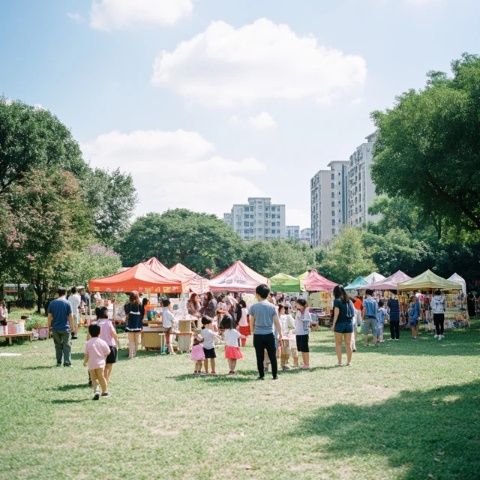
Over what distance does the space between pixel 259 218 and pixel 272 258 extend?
4299 inches

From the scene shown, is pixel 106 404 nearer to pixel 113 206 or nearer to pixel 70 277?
pixel 70 277

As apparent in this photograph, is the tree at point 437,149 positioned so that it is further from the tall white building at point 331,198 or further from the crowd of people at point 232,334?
the tall white building at point 331,198

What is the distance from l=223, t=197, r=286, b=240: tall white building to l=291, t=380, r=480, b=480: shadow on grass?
181m

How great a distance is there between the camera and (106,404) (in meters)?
9.26

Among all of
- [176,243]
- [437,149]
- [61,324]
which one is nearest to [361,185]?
[176,243]

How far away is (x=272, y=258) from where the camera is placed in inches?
3310

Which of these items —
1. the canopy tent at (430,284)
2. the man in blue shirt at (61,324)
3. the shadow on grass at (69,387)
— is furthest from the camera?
the canopy tent at (430,284)

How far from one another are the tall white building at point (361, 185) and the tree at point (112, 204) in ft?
212

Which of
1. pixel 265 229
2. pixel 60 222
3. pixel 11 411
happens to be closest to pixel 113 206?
pixel 60 222

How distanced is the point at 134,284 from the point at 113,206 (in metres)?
31.7

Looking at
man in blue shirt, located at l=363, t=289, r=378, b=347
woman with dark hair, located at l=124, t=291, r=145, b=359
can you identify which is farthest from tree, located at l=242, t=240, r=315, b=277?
woman with dark hair, located at l=124, t=291, r=145, b=359

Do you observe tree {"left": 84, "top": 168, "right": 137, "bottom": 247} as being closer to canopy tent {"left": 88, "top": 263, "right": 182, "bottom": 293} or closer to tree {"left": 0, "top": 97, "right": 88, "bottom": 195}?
tree {"left": 0, "top": 97, "right": 88, "bottom": 195}

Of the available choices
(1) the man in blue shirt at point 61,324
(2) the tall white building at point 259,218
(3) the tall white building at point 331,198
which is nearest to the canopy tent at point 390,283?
(1) the man in blue shirt at point 61,324

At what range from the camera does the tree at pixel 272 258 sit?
83.6 m
